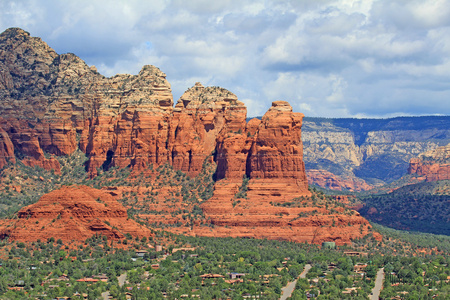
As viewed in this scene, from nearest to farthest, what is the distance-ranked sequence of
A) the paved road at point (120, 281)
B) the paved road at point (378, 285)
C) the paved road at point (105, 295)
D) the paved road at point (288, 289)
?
the paved road at point (105, 295)
the paved road at point (120, 281)
the paved road at point (288, 289)
the paved road at point (378, 285)

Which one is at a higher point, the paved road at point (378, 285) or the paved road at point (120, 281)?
the paved road at point (120, 281)

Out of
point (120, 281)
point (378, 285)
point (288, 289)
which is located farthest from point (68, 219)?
point (378, 285)

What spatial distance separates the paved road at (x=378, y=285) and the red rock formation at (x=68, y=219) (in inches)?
1298

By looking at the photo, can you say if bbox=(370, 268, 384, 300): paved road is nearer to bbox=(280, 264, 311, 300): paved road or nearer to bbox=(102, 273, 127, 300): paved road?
bbox=(280, 264, 311, 300): paved road

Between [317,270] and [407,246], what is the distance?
113 ft

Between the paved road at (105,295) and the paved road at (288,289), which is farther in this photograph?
the paved road at (288,289)

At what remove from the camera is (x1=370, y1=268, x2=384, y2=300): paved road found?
15162 cm

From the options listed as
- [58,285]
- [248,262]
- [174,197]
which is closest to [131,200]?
[174,197]

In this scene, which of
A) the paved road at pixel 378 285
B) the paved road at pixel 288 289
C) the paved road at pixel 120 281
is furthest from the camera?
the paved road at pixel 378 285

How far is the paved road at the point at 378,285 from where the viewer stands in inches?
5969

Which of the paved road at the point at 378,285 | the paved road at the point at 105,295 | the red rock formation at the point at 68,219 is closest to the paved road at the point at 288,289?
the paved road at the point at 378,285

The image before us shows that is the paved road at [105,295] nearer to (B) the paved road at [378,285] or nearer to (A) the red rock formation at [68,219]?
(A) the red rock formation at [68,219]

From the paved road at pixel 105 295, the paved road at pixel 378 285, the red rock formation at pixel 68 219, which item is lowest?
the paved road at pixel 378 285

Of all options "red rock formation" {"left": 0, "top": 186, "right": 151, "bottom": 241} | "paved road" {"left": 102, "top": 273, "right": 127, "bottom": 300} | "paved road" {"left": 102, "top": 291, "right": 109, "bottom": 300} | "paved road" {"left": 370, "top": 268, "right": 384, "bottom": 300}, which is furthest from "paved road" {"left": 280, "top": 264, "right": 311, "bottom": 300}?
"red rock formation" {"left": 0, "top": 186, "right": 151, "bottom": 241}
